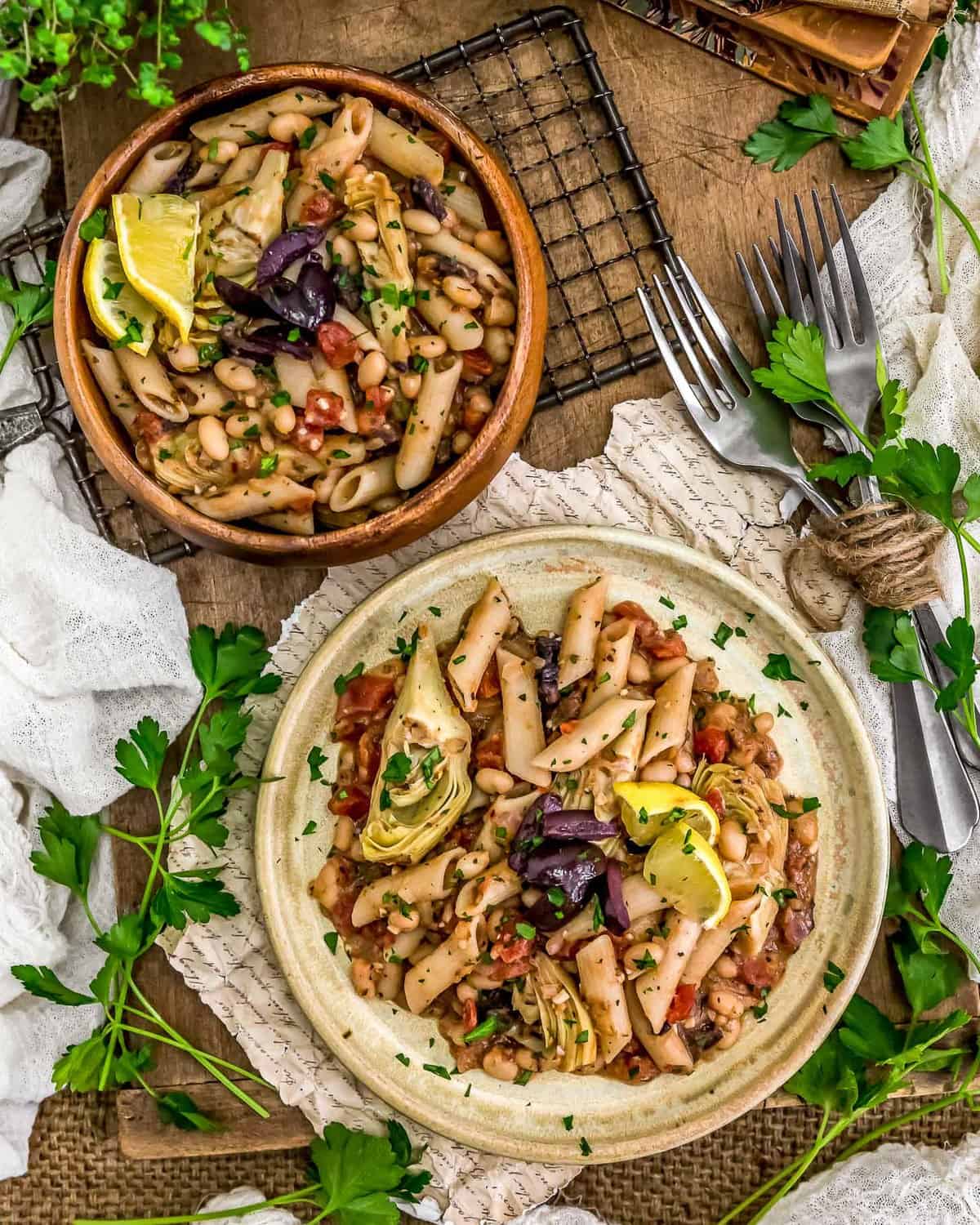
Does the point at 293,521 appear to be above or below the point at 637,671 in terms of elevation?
above

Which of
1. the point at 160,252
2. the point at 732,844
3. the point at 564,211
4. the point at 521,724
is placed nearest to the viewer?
the point at 160,252

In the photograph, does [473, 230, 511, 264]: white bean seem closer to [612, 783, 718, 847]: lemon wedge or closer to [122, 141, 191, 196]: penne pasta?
[122, 141, 191, 196]: penne pasta

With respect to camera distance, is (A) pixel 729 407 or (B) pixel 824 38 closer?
(B) pixel 824 38

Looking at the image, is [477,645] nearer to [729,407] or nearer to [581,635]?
[581,635]

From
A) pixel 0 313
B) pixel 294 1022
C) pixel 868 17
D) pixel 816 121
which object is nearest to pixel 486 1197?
pixel 294 1022

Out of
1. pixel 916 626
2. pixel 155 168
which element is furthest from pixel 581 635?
pixel 155 168

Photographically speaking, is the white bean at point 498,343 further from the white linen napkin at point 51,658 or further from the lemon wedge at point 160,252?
the white linen napkin at point 51,658

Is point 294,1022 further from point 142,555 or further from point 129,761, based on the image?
point 142,555
